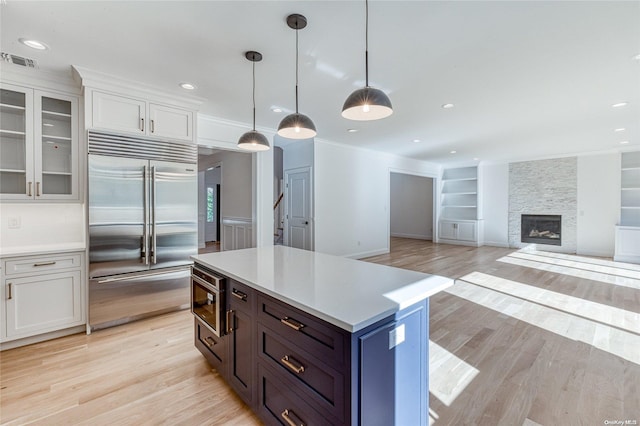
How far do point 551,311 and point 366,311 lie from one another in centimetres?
358

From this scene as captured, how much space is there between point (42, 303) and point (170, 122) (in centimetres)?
230

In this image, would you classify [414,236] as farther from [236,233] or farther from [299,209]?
[236,233]

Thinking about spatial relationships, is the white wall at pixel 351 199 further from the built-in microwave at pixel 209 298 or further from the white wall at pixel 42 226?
the white wall at pixel 42 226

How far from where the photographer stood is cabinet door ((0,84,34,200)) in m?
2.87

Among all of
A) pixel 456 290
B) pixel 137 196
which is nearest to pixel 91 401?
pixel 137 196

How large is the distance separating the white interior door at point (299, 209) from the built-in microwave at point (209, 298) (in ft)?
11.7

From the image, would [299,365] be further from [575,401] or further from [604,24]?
[604,24]

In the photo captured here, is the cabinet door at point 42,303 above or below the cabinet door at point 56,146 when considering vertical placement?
below

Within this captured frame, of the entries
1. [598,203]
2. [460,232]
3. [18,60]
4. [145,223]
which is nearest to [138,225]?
[145,223]

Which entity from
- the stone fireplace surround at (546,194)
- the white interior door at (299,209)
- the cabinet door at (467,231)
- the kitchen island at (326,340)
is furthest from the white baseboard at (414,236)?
the kitchen island at (326,340)

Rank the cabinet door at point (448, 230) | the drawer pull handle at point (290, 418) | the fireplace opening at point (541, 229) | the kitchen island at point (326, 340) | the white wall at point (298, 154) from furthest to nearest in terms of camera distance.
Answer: the cabinet door at point (448, 230) → the fireplace opening at point (541, 229) → the white wall at point (298, 154) → the drawer pull handle at point (290, 418) → the kitchen island at point (326, 340)

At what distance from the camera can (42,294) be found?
2.80 meters

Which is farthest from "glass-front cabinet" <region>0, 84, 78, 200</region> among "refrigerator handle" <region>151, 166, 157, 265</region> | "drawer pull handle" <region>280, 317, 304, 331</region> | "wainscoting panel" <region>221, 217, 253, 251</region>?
"drawer pull handle" <region>280, 317, 304, 331</region>

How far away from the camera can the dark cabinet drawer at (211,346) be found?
2119 mm
